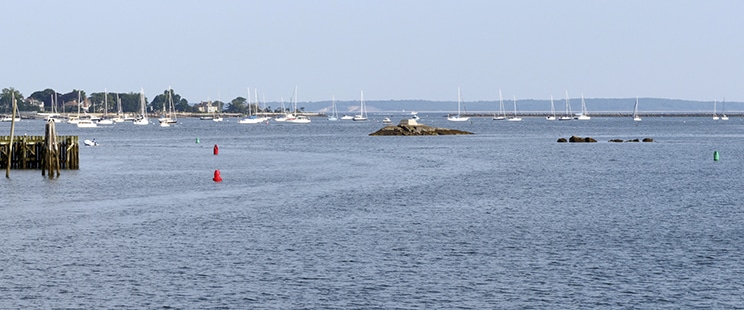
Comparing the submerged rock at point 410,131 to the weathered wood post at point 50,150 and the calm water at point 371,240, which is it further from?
the weathered wood post at point 50,150

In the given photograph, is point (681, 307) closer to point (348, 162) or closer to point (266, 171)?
point (266, 171)

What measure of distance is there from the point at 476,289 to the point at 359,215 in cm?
1906

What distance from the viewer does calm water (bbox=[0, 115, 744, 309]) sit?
30.3 m

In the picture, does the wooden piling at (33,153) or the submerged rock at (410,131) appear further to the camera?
the submerged rock at (410,131)

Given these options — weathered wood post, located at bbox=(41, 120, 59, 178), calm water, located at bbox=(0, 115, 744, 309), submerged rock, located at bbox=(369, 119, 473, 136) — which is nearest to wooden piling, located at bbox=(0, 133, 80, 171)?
calm water, located at bbox=(0, 115, 744, 309)

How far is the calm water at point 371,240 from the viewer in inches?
1195

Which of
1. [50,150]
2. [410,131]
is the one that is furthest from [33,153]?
[410,131]

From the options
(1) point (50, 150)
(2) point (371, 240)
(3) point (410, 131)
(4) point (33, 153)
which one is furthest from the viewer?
(3) point (410, 131)

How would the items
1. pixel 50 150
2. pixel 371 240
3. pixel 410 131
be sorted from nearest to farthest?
pixel 371 240 → pixel 50 150 → pixel 410 131

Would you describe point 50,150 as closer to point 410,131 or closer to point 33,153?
point 33,153

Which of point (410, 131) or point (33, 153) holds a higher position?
point (33, 153)

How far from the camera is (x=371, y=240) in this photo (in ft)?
134

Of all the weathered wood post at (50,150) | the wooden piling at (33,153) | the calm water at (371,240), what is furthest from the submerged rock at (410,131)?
the weathered wood post at (50,150)

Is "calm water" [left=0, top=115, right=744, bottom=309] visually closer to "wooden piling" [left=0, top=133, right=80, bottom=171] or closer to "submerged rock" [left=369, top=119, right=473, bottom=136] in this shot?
"wooden piling" [left=0, top=133, right=80, bottom=171]
